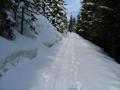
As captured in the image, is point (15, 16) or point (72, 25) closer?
point (15, 16)

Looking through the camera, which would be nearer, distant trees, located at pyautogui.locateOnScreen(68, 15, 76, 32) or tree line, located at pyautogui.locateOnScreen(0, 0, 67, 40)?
tree line, located at pyautogui.locateOnScreen(0, 0, 67, 40)

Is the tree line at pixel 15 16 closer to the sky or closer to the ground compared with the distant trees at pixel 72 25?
closer to the sky

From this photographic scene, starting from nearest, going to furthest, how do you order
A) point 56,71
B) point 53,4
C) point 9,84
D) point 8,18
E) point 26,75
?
point 9,84 < point 26,75 < point 56,71 < point 8,18 < point 53,4

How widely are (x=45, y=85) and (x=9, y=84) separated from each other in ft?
5.17

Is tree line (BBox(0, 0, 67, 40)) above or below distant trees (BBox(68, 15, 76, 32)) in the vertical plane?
above

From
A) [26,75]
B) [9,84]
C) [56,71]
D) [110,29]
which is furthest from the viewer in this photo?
[110,29]

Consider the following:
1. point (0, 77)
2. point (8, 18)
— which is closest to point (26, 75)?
point (0, 77)

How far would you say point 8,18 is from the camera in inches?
606

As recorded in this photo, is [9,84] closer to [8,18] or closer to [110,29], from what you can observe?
[8,18]

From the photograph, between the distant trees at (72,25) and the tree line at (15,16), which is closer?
the tree line at (15,16)

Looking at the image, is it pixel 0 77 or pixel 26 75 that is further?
pixel 26 75

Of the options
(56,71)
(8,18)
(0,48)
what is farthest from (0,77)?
(8,18)

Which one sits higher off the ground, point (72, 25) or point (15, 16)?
point (15, 16)

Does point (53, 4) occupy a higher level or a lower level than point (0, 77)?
lower
